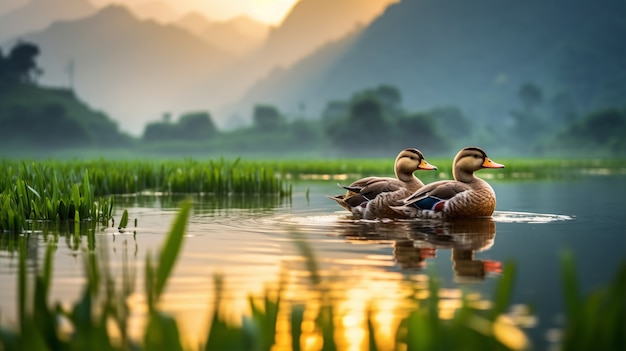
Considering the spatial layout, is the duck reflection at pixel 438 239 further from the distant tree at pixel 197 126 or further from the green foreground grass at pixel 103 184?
the distant tree at pixel 197 126

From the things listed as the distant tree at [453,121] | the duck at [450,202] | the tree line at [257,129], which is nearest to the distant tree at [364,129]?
the tree line at [257,129]

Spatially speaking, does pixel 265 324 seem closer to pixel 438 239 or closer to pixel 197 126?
pixel 438 239

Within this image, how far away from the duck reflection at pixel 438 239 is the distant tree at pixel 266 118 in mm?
157421

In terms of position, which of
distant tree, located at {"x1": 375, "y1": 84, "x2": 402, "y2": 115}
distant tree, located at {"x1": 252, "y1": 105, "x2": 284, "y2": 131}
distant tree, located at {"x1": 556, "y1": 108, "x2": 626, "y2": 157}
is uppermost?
distant tree, located at {"x1": 375, "y1": 84, "x2": 402, "y2": 115}

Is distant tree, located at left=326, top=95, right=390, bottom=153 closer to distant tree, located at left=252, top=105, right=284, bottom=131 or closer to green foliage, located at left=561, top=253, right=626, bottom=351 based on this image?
distant tree, located at left=252, top=105, right=284, bottom=131

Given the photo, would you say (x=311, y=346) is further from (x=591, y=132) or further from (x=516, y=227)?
(x=591, y=132)

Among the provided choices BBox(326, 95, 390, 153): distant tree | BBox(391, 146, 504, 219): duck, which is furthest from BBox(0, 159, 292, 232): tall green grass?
BBox(326, 95, 390, 153): distant tree

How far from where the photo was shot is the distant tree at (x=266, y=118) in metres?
170

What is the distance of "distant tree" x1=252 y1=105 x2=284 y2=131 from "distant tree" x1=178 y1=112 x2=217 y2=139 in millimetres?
8755

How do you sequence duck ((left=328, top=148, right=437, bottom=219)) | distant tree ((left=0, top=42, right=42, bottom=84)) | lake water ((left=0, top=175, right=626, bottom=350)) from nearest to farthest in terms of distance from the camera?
lake water ((left=0, top=175, right=626, bottom=350)), duck ((left=328, top=148, right=437, bottom=219)), distant tree ((left=0, top=42, right=42, bottom=84))

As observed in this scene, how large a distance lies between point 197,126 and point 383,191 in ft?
507

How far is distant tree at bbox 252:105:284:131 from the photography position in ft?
558

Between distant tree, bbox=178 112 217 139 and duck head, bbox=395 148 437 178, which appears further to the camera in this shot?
distant tree, bbox=178 112 217 139

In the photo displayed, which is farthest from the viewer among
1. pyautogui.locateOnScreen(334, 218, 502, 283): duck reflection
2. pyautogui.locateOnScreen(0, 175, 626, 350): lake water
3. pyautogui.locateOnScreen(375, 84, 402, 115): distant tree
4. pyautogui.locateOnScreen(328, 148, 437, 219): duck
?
pyautogui.locateOnScreen(375, 84, 402, 115): distant tree
